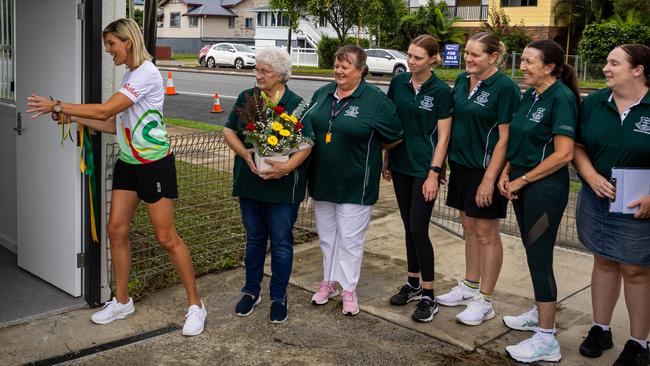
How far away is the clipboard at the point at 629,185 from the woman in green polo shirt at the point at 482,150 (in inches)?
29.3

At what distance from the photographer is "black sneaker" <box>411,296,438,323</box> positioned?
4.87 m

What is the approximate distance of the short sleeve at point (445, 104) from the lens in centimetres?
480

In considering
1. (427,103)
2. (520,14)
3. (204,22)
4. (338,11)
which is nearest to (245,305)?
(427,103)

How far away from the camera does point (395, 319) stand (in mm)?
4938

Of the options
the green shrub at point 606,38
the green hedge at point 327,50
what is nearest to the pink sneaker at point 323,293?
the green shrub at point 606,38

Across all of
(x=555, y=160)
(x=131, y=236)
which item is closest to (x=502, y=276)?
(x=555, y=160)

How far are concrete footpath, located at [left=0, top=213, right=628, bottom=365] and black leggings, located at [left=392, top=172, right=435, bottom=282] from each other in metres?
0.36

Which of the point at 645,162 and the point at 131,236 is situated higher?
the point at 645,162

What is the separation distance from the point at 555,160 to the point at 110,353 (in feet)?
9.16

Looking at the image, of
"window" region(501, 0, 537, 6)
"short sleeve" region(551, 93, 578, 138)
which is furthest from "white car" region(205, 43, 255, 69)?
"short sleeve" region(551, 93, 578, 138)

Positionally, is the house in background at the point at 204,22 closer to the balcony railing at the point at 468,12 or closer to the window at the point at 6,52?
the balcony railing at the point at 468,12

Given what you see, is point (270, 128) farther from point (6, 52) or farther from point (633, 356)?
point (6, 52)

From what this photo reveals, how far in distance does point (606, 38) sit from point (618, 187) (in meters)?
27.0

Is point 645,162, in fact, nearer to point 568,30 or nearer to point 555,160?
point 555,160
